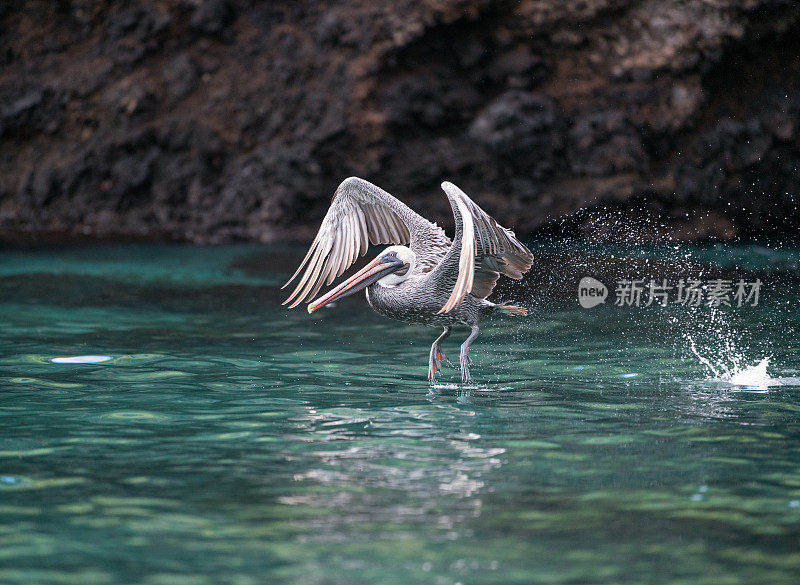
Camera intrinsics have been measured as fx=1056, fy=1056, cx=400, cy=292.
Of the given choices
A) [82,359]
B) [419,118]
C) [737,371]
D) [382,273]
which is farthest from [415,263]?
[419,118]

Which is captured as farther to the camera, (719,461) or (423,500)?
(719,461)

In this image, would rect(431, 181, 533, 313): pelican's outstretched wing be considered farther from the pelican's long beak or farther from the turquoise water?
the turquoise water

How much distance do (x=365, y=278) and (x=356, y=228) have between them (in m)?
0.98

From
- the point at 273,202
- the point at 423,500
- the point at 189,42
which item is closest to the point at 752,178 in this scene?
the point at 273,202

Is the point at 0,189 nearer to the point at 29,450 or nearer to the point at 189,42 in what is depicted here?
the point at 189,42

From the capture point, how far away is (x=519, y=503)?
5121 millimetres

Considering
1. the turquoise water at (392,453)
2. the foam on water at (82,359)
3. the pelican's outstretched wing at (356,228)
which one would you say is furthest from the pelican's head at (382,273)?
the foam on water at (82,359)

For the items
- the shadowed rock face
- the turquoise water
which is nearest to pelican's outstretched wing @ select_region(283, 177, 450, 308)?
the turquoise water

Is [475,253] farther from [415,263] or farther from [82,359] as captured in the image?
[82,359]

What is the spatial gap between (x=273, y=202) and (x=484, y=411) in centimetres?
1332

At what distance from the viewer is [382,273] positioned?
8031mm

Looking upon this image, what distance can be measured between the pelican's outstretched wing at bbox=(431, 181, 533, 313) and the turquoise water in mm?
844

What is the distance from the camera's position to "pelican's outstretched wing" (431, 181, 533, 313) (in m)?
6.65

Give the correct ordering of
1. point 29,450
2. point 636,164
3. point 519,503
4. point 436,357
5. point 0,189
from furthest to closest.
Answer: point 0,189 < point 636,164 < point 436,357 < point 29,450 < point 519,503
